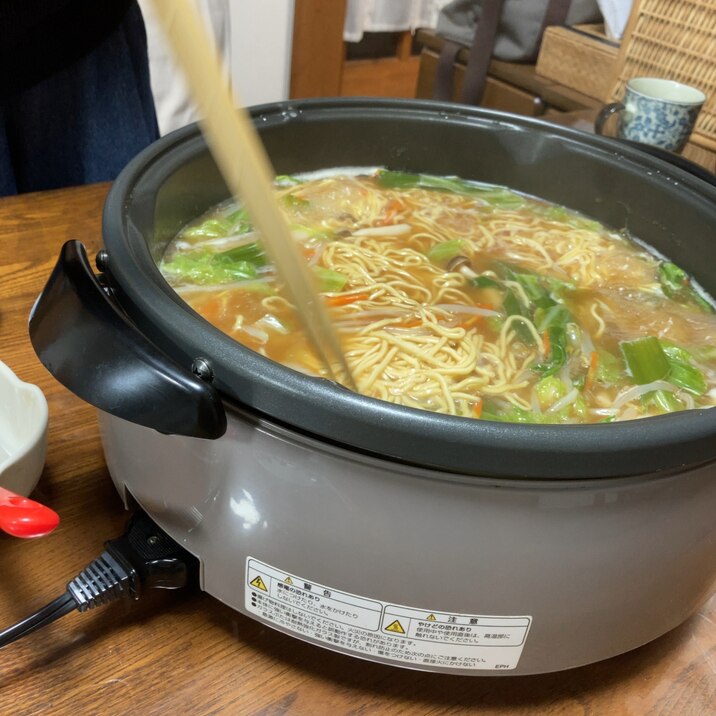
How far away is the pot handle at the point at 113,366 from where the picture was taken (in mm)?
588

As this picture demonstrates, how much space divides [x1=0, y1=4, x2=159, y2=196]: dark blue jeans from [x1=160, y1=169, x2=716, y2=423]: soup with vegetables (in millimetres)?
707

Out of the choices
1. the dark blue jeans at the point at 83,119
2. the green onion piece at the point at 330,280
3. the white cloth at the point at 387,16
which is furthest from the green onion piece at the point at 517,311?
the white cloth at the point at 387,16

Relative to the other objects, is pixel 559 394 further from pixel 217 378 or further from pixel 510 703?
pixel 217 378

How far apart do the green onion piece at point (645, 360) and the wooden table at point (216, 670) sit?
0.31 metres

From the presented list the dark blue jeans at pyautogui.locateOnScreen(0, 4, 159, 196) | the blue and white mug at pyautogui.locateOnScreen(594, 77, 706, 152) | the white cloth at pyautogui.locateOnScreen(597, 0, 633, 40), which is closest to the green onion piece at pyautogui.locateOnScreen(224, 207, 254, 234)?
the dark blue jeans at pyautogui.locateOnScreen(0, 4, 159, 196)

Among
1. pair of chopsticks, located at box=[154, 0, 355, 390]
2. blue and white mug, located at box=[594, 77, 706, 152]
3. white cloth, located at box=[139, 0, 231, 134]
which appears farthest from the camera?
white cloth, located at box=[139, 0, 231, 134]

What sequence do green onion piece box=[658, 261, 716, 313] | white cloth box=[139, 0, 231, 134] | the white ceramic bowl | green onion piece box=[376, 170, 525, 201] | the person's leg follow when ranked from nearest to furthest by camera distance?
1. the white ceramic bowl
2. green onion piece box=[658, 261, 716, 313]
3. green onion piece box=[376, 170, 525, 201]
4. the person's leg
5. white cloth box=[139, 0, 231, 134]

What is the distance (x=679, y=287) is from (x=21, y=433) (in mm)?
1083

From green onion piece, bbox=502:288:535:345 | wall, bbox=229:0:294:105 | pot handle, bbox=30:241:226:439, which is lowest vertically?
wall, bbox=229:0:294:105

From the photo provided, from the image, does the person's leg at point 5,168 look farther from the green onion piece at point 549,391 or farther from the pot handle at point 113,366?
the green onion piece at point 549,391

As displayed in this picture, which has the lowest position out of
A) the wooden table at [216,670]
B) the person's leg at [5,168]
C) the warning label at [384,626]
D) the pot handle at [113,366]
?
the person's leg at [5,168]

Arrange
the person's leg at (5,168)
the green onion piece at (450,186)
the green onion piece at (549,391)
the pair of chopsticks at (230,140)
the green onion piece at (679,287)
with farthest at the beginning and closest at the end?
1. the person's leg at (5,168)
2. the green onion piece at (450,186)
3. the green onion piece at (679,287)
4. the green onion piece at (549,391)
5. the pair of chopsticks at (230,140)

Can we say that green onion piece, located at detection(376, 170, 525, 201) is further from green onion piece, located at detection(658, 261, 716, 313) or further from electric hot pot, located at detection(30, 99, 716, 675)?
electric hot pot, located at detection(30, 99, 716, 675)

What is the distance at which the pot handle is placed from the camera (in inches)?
23.2
